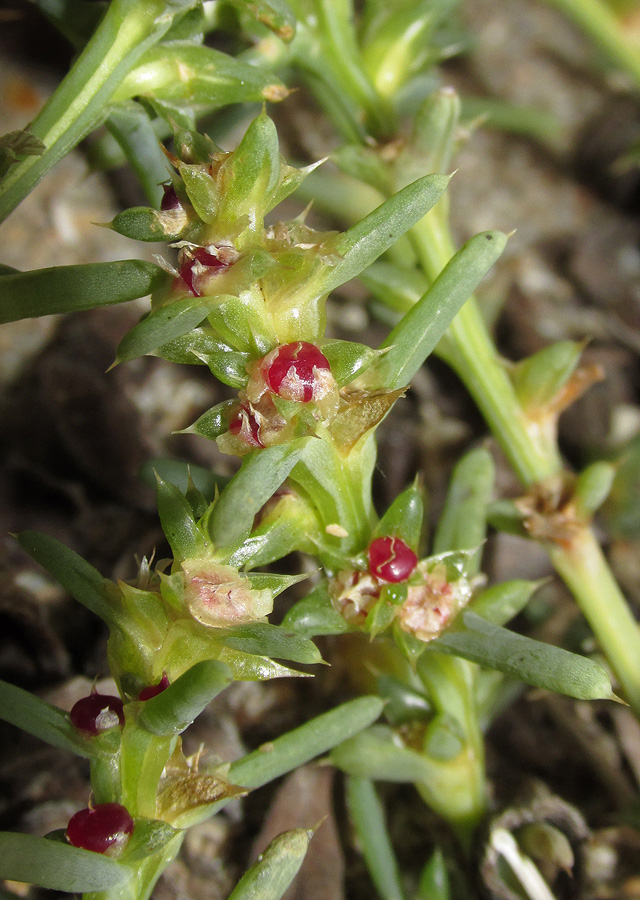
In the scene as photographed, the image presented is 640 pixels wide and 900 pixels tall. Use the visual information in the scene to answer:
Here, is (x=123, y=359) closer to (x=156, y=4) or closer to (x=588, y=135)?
(x=156, y=4)

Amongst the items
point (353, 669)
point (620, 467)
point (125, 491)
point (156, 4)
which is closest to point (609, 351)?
point (620, 467)

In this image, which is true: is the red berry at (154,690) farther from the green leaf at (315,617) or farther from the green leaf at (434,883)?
the green leaf at (434,883)

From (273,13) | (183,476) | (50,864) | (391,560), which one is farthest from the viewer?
(183,476)

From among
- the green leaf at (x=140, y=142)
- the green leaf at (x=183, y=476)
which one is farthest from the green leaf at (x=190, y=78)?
the green leaf at (x=183, y=476)

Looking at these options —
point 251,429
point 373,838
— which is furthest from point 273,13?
point 373,838

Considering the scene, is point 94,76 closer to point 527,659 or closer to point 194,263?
point 194,263
